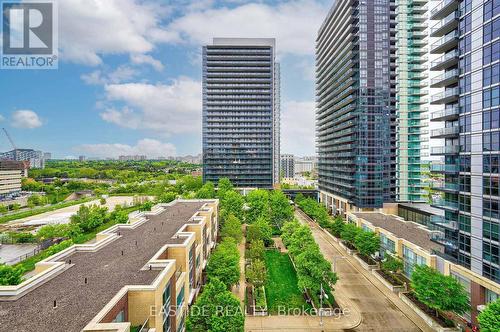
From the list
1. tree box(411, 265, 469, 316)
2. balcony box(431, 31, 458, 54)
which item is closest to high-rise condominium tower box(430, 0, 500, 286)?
balcony box(431, 31, 458, 54)

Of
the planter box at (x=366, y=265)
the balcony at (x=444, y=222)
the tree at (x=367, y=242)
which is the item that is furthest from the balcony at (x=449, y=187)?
the planter box at (x=366, y=265)

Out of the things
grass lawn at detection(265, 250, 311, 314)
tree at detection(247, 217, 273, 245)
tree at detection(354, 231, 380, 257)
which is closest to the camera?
grass lawn at detection(265, 250, 311, 314)

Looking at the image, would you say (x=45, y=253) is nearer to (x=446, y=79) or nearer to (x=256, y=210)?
(x=256, y=210)

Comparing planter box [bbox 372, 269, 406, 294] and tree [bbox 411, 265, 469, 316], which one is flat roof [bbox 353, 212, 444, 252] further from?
tree [bbox 411, 265, 469, 316]

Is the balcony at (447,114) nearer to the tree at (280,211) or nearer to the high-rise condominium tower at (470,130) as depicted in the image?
the high-rise condominium tower at (470,130)

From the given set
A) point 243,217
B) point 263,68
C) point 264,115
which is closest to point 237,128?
point 264,115

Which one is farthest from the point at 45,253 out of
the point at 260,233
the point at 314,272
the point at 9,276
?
the point at 314,272
